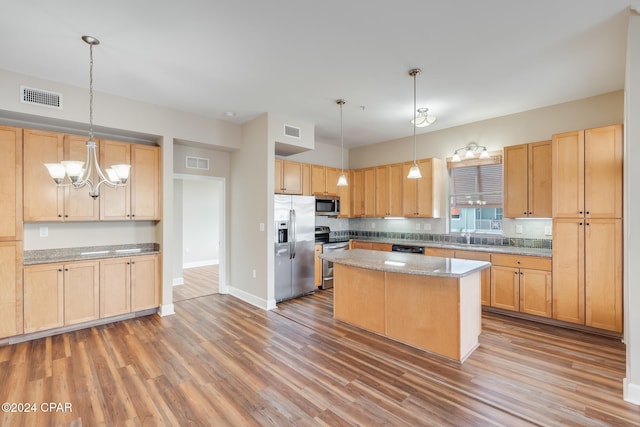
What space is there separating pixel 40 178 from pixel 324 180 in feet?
13.9

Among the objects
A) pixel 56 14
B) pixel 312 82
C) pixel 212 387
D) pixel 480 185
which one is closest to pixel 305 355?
pixel 212 387

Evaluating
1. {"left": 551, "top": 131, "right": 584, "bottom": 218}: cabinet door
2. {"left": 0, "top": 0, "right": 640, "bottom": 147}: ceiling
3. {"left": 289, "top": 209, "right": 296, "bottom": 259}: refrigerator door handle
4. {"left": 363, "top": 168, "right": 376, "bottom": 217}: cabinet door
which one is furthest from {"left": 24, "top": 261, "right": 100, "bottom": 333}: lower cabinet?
{"left": 551, "top": 131, "right": 584, "bottom": 218}: cabinet door

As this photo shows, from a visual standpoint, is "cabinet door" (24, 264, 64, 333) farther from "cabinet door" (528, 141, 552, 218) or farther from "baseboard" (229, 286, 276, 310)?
"cabinet door" (528, 141, 552, 218)

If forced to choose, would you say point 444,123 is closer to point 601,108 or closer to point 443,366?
point 601,108

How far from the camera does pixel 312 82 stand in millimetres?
3580

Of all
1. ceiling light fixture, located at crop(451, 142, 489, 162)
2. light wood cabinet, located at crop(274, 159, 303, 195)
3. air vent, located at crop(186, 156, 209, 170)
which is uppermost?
ceiling light fixture, located at crop(451, 142, 489, 162)

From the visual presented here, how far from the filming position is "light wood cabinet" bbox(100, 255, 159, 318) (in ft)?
13.0

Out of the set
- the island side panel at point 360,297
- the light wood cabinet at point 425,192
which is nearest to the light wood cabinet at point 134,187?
the island side panel at point 360,297

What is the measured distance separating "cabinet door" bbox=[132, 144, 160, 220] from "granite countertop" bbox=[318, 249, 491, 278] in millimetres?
2701

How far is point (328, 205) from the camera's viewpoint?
6.07 m

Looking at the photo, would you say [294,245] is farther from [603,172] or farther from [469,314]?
[603,172]

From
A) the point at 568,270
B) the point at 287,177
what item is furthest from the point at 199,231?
the point at 568,270

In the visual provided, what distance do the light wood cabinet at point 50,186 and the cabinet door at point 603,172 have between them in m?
6.32

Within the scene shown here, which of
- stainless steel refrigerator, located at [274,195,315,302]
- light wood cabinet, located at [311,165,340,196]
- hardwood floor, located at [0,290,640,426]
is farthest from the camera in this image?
light wood cabinet, located at [311,165,340,196]
